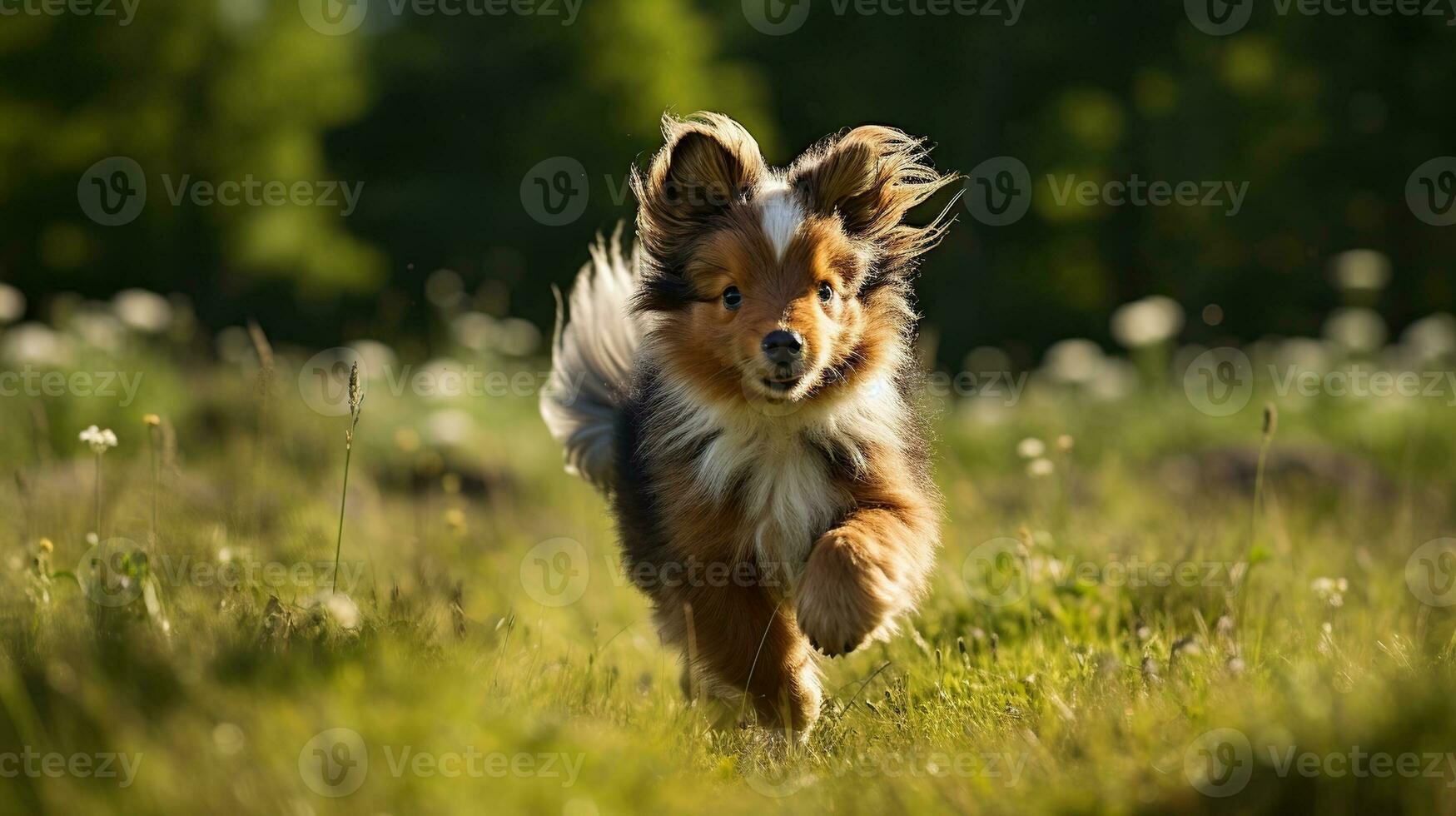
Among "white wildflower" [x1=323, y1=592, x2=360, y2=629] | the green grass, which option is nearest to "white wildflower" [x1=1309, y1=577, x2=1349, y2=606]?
the green grass

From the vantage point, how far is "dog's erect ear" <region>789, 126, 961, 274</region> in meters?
4.50

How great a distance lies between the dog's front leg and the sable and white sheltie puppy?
0.01m

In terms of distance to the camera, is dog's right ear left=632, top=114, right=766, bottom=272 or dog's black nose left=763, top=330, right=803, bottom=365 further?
dog's right ear left=632, top=114, right=766, bottom=272

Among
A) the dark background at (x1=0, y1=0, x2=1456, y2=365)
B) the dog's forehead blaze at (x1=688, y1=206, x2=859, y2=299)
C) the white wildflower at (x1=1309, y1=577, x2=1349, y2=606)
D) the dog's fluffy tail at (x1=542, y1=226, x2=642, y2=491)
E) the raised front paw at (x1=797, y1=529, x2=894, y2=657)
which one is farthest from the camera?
the dark background at (x1=0, y1=0, x2=1456, y2=365)

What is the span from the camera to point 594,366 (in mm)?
5703

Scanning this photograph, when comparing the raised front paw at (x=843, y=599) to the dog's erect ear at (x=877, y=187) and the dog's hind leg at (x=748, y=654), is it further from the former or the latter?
the dog's erect ear at (x=877, y=187)

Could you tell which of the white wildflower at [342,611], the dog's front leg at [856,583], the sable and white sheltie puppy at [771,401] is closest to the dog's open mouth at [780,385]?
the sable and white sheltie puppy at [771,401]

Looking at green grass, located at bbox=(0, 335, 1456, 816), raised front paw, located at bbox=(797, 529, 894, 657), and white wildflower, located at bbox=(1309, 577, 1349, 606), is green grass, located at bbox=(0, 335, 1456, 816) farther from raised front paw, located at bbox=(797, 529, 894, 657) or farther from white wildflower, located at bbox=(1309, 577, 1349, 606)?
raised front paw, located at bbox=(797, 529, 894, 657)

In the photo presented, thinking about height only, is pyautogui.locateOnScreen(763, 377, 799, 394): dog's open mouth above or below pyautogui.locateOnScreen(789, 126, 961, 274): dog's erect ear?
below

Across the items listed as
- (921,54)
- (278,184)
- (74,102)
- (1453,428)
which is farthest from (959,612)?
(921,54)

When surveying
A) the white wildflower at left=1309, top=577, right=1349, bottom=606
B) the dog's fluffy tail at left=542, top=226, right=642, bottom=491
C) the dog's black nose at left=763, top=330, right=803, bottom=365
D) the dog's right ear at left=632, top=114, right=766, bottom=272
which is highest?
the dog's right ear at left=632, top=114, right=766, bottom=272

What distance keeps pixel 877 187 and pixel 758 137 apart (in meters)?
15.7

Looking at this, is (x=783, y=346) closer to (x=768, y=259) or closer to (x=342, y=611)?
(x=768, y=259)

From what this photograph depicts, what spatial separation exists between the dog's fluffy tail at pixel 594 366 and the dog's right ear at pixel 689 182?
0.84 metres
